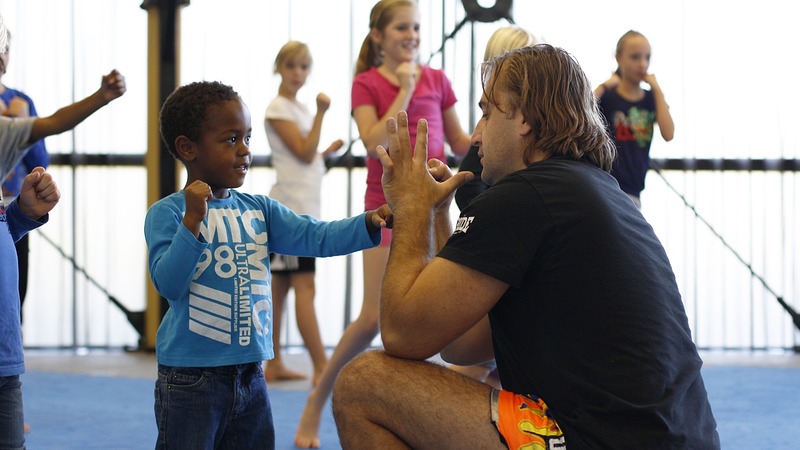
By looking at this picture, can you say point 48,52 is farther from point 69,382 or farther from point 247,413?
point 247,413

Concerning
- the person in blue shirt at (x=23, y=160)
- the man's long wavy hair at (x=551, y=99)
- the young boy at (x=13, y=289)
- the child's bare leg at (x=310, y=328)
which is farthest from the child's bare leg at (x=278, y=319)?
the man's long wavy hair at (x=551, y=99)

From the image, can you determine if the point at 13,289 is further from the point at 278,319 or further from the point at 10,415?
the point at 278,319

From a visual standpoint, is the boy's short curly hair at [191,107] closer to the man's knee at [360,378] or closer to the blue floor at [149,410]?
the man's knee at [360,378]

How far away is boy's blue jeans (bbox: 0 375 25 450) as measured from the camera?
1720 mm

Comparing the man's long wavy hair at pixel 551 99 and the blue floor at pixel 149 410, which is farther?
the blue floor at pixel 149 410

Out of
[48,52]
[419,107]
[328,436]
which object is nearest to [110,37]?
[48,52]

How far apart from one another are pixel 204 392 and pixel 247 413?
11cm

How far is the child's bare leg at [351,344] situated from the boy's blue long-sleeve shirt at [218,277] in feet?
2.98

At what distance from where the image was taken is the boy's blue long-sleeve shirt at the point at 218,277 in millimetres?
1639

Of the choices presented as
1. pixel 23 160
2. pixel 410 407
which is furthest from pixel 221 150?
pixel 23 160

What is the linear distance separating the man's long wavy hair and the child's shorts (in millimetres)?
447

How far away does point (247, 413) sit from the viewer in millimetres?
1727

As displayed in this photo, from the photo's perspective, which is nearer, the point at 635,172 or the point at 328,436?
the point at 328,436

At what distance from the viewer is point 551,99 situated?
66.3 inches
